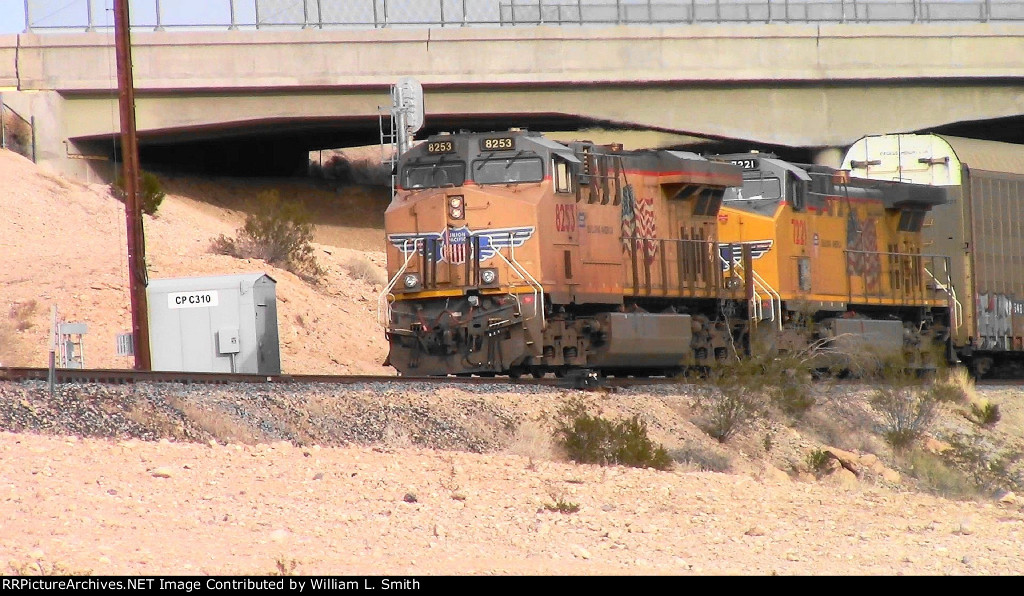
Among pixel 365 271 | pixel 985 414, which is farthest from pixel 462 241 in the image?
pixel 365 271

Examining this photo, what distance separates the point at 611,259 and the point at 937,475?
18.3 ft

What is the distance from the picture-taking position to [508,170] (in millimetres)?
19562

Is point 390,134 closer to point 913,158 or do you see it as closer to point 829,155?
point 913,158

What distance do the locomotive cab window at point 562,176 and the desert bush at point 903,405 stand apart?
5.80 metres

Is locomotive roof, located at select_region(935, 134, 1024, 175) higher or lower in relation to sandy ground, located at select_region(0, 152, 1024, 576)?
higher

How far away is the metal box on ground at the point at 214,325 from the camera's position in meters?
21.4

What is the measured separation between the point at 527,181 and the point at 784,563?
32.9ft

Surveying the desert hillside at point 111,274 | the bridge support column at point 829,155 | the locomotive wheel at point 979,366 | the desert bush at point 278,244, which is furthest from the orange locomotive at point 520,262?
the bridge support column at point 829,155

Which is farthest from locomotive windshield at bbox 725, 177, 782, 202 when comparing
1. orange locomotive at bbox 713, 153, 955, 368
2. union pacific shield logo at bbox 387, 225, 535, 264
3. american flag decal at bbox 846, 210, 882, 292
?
union pacific shield logo at bbox 387, 225, 535, 264

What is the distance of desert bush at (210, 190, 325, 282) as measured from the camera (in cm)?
3353

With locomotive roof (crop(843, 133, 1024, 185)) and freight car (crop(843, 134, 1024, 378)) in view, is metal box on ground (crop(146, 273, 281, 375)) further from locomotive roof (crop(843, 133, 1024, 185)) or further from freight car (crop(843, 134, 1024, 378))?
freight car (crop(843, 134, 1024, 378))

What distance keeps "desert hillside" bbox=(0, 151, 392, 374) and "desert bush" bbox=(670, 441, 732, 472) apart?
10758 mm

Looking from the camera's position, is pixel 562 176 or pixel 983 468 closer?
pixel 983 468

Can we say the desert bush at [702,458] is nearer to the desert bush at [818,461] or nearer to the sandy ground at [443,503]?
the sandy ground at [443,503]
